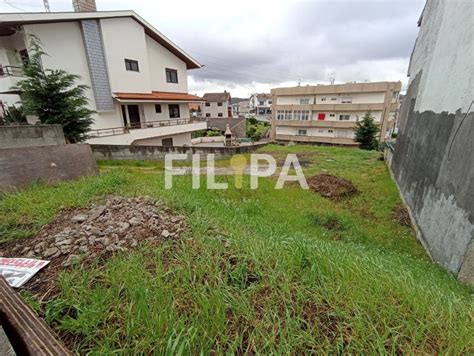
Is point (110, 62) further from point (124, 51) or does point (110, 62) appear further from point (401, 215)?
point (401, 215)

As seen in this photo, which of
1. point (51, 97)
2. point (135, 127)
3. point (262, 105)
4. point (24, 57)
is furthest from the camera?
point (262, 105)

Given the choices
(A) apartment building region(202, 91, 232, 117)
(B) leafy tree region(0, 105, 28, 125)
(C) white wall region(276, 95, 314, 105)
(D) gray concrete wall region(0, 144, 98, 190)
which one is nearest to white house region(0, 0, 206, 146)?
(B) leafy tree region(0, 105, 28, 125)

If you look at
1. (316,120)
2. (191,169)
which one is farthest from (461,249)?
(316,120)

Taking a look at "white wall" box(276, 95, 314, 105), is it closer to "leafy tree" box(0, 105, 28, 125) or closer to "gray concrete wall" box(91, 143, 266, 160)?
"gray concrete wall" box(91, 143, 266, 160)

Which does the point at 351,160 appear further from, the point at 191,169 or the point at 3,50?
the point at 3,50

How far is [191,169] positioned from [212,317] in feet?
28.2

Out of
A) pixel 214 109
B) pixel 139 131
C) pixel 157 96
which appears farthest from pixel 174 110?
pixel 214 109

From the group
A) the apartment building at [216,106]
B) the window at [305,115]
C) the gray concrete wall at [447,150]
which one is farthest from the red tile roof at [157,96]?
the apartment building at [216,106]

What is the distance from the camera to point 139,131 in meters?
13.2

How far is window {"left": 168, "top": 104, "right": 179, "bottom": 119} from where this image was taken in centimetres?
1682

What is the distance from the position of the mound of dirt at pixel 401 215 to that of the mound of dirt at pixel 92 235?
5.53 m

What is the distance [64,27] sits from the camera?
1100 centimetres

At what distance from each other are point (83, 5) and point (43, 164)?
42.0ft

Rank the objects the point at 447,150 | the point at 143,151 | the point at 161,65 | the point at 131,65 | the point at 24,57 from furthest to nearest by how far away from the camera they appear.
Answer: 1. the point at 161,65
2. the point at 131,65
3. the point at 143,151
4. the point at 24,57
5. the point at 447,150
